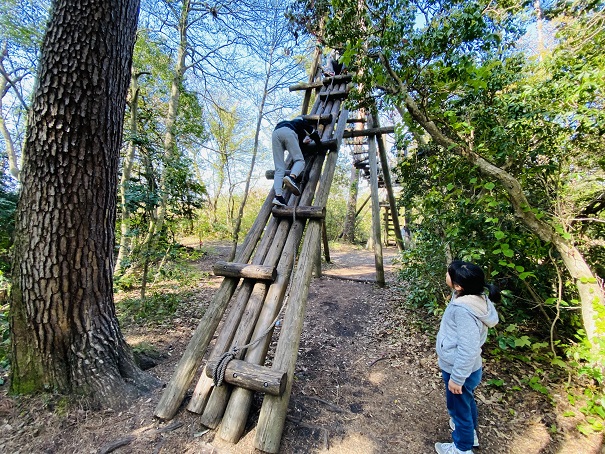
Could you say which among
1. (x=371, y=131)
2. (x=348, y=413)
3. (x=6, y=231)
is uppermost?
(x=371, y=131)

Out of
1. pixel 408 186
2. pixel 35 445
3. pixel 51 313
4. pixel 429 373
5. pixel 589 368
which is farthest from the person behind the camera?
pixel 408 186

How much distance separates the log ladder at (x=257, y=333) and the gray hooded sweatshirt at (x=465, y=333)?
44.7 inches

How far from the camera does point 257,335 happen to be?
2119mm

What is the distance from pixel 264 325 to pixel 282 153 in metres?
2.23

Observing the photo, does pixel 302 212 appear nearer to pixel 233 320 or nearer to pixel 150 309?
pixel 233 320

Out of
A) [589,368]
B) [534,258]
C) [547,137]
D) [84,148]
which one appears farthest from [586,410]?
[84,148]

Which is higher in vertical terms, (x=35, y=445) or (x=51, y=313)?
(x=51, y=313)

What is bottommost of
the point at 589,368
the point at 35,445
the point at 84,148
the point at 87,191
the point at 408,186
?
the point at 35,445

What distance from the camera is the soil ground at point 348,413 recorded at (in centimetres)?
176

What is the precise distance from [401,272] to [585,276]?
7.69 feet

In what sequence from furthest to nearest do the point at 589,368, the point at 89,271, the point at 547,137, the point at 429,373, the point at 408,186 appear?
the point at 408,186 < the point at 429,373 < the point at 547,137 < the point at 589,368 < the point at 89,271

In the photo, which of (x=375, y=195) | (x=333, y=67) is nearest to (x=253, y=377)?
(x=375, y=195)

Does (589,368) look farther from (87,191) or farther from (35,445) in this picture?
(87,191)

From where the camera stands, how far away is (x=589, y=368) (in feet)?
7.16
